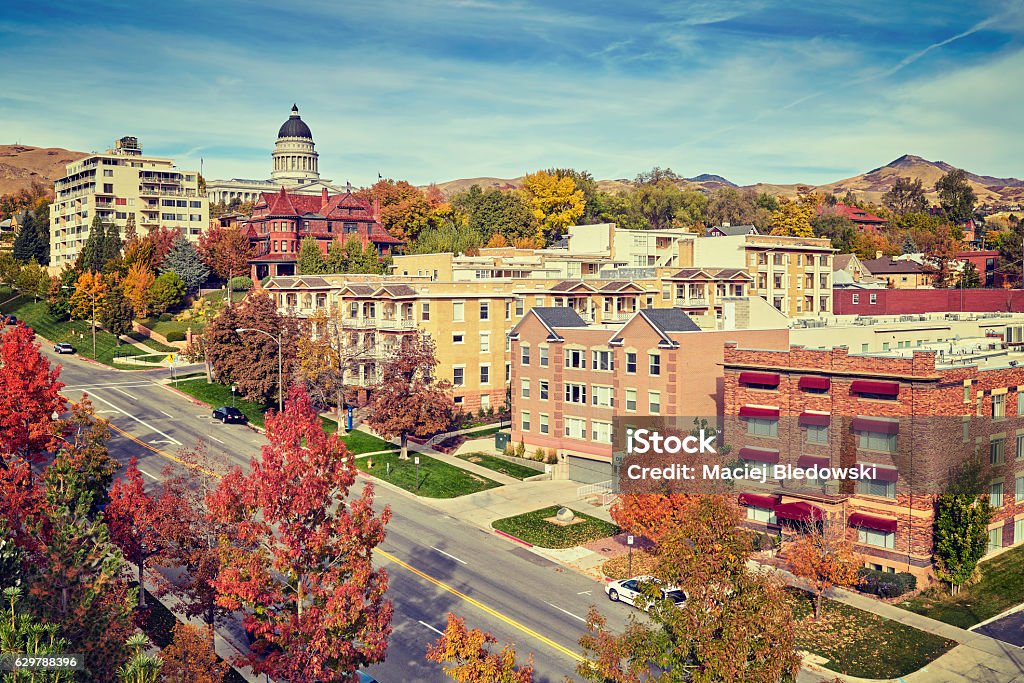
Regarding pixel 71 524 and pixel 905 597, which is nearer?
pixel 71 524

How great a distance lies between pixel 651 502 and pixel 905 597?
40.3 feet

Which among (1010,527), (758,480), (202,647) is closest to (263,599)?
(202,647)

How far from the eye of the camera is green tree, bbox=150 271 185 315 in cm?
10594

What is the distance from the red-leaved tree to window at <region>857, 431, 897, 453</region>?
87.8 feet

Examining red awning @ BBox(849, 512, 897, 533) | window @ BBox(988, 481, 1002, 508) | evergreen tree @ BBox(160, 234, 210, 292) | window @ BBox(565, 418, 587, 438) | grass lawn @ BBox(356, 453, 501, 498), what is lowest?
grass lawn @ BBox(356, 453, 501, 498)

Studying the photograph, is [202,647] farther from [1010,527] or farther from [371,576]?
[1010,527]

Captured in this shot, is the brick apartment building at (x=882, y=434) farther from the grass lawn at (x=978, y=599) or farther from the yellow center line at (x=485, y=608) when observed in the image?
the yellow center line at (x=485, y=608)

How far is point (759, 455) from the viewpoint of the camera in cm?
4600

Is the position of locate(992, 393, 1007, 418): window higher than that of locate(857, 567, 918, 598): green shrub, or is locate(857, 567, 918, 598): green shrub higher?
locate(992, 393, 1007, 418): window

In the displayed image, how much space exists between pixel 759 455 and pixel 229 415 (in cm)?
4268

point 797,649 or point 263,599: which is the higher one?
point 263,599

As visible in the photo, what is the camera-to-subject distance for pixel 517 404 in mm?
64375

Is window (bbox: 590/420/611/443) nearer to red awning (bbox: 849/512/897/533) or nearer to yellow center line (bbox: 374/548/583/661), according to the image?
red awning (bbox: 849/512/897/533)

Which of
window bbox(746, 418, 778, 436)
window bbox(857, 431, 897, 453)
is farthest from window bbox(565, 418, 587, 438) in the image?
window bbox(857, 431, 897, 453)
